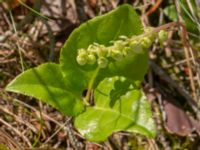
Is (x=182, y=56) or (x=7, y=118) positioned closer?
(x=7, y=118)

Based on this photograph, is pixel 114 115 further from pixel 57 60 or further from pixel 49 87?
pixel 57 60

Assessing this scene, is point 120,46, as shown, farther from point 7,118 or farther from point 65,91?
point 7,118

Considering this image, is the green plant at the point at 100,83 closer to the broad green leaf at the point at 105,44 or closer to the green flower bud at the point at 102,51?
the broad green leaf at the point at 105,44

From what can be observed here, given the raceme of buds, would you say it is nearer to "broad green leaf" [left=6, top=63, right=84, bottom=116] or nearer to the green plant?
the green plant

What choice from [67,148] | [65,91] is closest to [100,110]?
[65,91]

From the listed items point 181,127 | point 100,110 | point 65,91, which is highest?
point 65,91

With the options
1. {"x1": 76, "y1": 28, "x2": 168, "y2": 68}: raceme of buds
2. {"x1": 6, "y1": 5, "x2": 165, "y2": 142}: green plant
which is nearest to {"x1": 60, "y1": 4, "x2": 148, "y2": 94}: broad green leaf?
{"x1": 6, "y1": 5, "x2": 165, "y2": 142}: green plant
